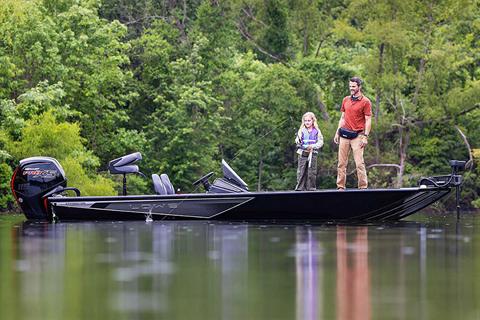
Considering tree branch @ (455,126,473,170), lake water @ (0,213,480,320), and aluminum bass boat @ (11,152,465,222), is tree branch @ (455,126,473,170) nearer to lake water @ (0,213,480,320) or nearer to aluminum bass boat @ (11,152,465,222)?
aluminum bass boat @ (11,152,465,222)

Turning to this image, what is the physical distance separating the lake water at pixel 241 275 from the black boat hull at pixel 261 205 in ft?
7.82

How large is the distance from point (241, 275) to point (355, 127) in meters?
9.27

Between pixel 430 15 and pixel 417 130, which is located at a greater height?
pixel 430 15

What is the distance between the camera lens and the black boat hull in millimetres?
20141

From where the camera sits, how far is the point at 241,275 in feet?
37.7

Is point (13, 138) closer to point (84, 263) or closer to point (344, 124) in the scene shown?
point (344, 124)

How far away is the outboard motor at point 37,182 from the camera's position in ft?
68.6

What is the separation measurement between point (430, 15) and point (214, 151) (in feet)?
25.2

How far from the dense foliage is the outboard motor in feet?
41.8

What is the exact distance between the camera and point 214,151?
38.8 metres

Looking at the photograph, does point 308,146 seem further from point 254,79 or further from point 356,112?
point 254,79

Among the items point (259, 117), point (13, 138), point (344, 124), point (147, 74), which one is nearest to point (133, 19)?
point (147, 74)

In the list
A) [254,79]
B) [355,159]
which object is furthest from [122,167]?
[254,79]

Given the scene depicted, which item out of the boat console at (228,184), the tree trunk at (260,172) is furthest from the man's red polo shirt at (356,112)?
the tree trunk at (260,172)
